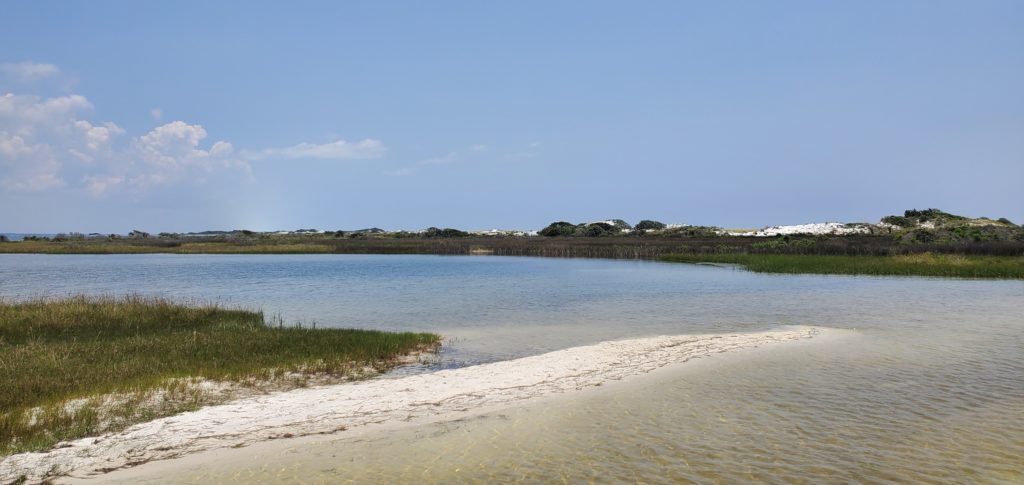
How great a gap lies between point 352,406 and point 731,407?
25.0ft

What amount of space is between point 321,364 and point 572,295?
21.6m

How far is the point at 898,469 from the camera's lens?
866cm

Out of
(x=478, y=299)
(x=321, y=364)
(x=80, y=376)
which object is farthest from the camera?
(x=478, y=299)

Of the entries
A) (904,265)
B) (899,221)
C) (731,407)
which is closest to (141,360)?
(731,407)

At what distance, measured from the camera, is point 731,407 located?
39.0 feet

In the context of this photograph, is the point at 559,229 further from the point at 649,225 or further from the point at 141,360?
the point at 141,360

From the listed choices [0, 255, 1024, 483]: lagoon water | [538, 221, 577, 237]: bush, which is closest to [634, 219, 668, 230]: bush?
[538, 221, 577, 237]: bush

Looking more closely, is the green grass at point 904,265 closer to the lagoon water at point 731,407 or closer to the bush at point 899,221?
the lagoon water at point 731,407

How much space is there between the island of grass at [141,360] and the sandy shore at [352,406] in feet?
2.52

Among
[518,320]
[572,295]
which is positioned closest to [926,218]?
[572,295]

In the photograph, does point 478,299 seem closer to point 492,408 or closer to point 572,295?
point 572,295

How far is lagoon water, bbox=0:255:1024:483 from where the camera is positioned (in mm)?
8805

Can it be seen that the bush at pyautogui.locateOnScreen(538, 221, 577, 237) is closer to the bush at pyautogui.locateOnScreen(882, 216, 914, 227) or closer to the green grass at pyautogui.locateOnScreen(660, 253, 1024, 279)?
the bush at pyautogui.locateOnScreen(882, 216, 914, 227)


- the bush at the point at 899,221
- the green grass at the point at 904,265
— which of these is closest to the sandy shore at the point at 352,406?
the green grass at the point at 904,265
